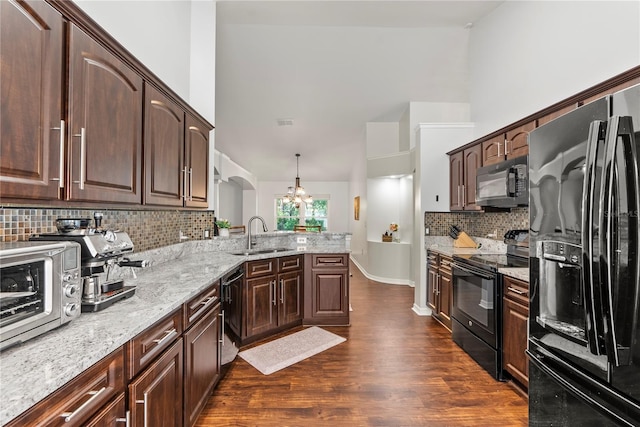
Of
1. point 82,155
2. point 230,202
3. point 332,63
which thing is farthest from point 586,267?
point 230,202

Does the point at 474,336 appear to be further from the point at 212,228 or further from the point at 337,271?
the point at 212,228

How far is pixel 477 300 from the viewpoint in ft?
8.98

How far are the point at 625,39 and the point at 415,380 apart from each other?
300 centimetres

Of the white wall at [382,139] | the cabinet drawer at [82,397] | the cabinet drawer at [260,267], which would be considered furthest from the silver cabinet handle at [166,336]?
the white wall at [382,139]

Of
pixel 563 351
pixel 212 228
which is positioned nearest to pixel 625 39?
pixel 563 351

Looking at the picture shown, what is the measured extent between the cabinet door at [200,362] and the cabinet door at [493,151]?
3.11 meters

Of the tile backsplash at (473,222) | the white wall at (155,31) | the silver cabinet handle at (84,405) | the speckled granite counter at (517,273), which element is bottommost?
the silver cabinet handle at (84,405)

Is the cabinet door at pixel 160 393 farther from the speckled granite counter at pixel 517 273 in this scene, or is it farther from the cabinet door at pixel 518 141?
the cabinet door at pixel 518 141

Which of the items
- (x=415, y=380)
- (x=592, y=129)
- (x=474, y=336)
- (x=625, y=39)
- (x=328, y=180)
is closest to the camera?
(x=592, y=129)

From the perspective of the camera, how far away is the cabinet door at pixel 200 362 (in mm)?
1643

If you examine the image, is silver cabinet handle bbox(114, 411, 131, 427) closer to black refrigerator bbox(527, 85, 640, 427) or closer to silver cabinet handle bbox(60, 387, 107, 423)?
silver cabinet handle bbox(60, 387, 107, 423)

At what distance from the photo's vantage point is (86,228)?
4.44ft

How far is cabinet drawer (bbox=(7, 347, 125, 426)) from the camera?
760 mm

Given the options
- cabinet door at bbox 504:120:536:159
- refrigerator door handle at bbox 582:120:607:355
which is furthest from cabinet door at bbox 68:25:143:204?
cabinet door at bbox 504:120:536:159
